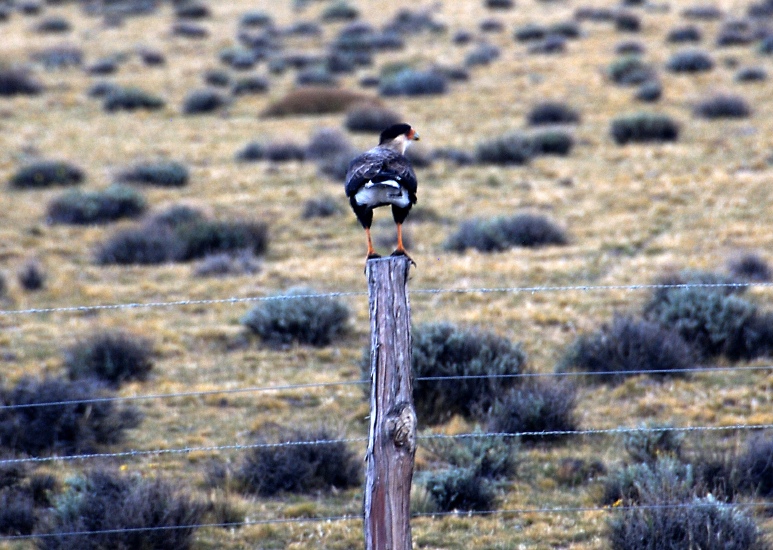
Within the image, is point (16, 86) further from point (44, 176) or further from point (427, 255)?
point (427, 255)

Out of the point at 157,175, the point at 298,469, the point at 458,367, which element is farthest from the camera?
the point at 157,175

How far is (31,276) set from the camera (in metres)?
12.2

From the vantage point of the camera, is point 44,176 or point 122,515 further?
point 44,176

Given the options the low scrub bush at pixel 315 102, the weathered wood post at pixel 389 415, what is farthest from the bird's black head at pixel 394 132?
the low scrub bush at pixel 315 102

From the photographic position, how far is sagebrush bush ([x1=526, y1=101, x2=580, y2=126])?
22.1 metres

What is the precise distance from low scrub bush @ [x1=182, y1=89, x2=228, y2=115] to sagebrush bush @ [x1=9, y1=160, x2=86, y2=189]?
7.70 m

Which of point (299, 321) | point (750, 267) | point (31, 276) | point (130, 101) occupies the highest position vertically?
point (130, 101)

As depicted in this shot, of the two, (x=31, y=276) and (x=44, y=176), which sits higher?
(x=44, y=176)

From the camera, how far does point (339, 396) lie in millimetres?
8812

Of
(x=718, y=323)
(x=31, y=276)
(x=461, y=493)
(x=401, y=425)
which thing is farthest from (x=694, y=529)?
(x=31, y=276)

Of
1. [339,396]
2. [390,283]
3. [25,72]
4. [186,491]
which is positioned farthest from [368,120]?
[390,283]

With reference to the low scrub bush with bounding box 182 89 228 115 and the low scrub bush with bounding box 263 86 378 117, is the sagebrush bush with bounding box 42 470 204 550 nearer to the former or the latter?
the low scrub bush with bounding box 263 86 378 117

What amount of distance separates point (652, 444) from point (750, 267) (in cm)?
513

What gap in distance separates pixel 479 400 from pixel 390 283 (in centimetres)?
421
